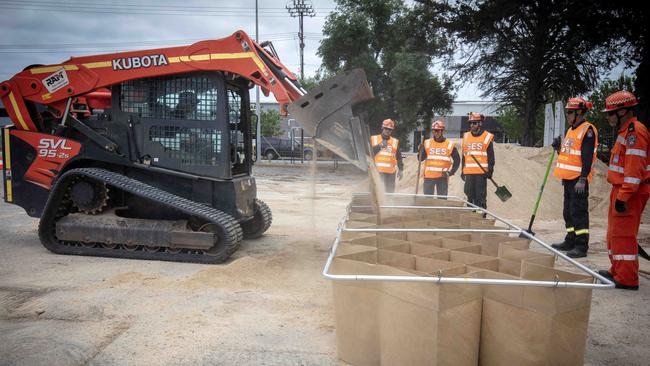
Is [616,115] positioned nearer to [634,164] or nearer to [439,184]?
[634,164]

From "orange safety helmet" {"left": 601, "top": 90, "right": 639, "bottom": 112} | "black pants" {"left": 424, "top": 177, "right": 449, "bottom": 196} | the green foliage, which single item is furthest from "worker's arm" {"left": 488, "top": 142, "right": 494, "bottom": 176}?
the green foliage

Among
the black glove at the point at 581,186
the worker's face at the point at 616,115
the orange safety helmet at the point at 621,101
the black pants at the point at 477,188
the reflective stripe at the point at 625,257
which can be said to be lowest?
the reflective stripe at the point at 625,257

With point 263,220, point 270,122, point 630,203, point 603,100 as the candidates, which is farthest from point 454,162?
point 270,122

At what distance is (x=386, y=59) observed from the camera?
23.2m

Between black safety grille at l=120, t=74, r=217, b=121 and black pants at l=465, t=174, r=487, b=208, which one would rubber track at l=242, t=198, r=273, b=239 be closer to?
black safety grille at l=120, t=74, r=217, b=121

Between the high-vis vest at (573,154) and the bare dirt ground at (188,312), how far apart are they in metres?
1.22

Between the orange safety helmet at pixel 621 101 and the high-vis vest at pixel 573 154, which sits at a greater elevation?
the orange safety helmet at pixel 621 101

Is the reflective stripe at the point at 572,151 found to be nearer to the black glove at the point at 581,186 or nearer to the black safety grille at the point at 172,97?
the black glove at the point at 581,186

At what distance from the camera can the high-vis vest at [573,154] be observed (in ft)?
21.2

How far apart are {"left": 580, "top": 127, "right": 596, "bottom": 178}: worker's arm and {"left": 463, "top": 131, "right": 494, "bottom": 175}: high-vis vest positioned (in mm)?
1804

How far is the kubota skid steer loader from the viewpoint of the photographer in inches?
238

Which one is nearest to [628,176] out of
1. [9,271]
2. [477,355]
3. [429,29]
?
[477,355]

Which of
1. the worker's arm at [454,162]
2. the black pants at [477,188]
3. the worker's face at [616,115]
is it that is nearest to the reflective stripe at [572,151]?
the worker's face at [616,115]

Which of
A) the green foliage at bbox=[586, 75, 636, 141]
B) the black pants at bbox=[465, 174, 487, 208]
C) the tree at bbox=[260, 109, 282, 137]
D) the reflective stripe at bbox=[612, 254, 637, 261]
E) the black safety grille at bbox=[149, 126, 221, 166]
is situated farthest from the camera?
the tree at bbox=[260, 109, 282, 137]
